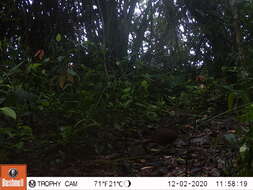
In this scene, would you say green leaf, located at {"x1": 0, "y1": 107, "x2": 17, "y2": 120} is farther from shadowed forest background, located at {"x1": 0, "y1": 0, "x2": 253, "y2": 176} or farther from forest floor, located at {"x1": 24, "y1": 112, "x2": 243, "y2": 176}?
forest floor, located at {"x1": 24, "y1": 112, "x2": 243, "y2": 176}

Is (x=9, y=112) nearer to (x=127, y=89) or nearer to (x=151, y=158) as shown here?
(x=151, y=158)

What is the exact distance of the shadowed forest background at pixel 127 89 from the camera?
123cm

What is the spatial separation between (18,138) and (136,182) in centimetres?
62

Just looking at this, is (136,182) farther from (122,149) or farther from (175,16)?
(175,16)

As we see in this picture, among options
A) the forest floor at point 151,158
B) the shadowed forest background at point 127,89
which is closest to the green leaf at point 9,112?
the shadowed forest background at point 127,89

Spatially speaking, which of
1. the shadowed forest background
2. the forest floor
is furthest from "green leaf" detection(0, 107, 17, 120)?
the forest floor

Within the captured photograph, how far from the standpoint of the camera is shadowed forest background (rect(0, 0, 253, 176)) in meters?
1.23

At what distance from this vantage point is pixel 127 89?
1848 millimetres

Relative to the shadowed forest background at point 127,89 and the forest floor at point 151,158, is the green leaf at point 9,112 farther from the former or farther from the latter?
the forest floor at point 151,158

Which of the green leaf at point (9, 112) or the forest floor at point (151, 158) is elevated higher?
the green leaf at point (9, 112)

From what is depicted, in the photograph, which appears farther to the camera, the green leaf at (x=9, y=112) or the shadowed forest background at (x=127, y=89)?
the shadowed forest background at (x=127, y=89)

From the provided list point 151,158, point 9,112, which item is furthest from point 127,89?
point 9,112

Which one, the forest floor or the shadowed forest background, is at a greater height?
the shadowed forest background

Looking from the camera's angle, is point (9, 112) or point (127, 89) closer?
point (9, 112)
